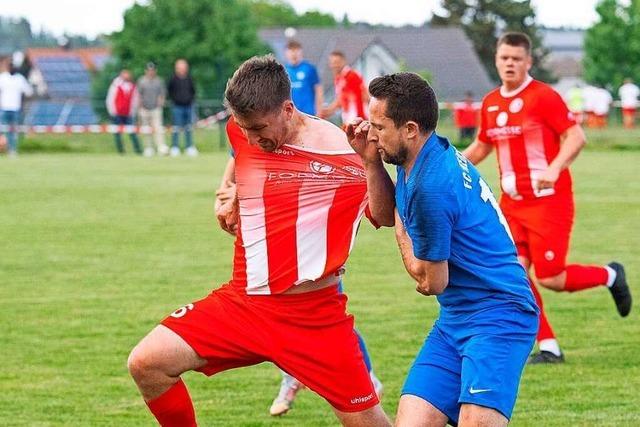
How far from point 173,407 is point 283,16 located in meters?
149

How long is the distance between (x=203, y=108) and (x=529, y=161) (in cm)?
3233

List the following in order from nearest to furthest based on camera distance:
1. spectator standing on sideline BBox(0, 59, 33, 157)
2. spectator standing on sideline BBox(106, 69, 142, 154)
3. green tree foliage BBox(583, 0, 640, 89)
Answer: spectator standing on sideline BBox(0, 59, 33, 157), spectator standing on sideline BBox(106, 69, 142, 154), green tree foliage BBox(583, 0, 640, 89)

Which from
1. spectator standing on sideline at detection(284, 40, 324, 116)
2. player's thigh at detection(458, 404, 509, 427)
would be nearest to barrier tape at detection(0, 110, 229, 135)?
spectator standing on sideline at detection(284, 40, 324, 116)

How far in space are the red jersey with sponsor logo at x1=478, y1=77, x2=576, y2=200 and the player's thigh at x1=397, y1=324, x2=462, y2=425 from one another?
3.77m

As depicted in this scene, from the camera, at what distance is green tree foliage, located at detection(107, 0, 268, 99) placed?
2788 inches

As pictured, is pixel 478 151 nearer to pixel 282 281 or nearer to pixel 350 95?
pixel 282 281

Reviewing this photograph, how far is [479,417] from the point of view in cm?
Result: 514

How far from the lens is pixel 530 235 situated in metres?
9.09

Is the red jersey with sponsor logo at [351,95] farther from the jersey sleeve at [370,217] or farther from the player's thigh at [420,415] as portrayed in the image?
the player's thigh at [420,415]

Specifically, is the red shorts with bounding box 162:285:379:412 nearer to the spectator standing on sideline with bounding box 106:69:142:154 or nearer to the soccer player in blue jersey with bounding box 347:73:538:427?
the soccer player in blue jersey with bounding box 347:73:538:427

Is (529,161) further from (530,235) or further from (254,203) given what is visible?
(254,203)

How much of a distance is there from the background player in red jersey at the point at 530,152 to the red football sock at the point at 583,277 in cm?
1

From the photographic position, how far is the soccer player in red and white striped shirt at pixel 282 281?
5609 mm

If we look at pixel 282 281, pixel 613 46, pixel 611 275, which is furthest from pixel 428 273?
pixel 613 46
